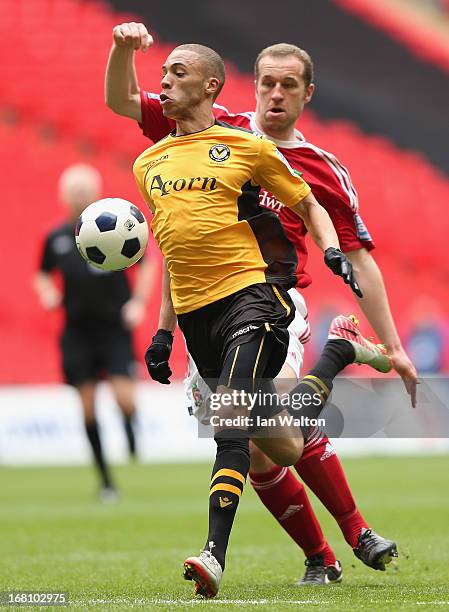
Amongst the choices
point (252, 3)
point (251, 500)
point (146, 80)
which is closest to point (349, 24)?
point (252, 3)

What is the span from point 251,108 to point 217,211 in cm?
1365

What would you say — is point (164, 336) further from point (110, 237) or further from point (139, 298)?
point (139, 298)

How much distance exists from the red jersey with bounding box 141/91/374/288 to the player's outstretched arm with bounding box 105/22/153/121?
0.18 feet

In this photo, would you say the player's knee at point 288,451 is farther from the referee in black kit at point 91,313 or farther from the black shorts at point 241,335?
the referee in black kit at point 91,313

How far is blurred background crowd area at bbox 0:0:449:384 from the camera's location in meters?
17.0

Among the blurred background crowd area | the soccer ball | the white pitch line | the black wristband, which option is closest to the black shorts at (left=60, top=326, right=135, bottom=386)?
the soccer ball

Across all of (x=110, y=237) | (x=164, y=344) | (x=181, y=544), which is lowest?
(x=181, y=544)

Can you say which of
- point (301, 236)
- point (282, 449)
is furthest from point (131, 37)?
point (282, 449)

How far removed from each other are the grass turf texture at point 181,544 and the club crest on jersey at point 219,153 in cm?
160

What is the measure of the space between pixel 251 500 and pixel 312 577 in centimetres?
453

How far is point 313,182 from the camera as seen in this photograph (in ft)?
16.2

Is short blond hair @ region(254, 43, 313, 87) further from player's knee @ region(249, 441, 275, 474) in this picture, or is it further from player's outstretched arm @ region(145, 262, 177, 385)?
player's knee @ region(249, 441, 275, 474)

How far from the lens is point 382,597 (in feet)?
13.5

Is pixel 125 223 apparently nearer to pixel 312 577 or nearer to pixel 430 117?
pixel 312 577
